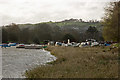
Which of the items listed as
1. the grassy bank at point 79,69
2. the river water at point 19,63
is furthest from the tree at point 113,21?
the river water at point 19,63

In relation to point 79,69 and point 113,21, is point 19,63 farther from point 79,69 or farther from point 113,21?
point 113,21

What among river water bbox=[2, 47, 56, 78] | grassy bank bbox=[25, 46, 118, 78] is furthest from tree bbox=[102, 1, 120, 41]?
river water bbox=[2, 47, 56, 78]

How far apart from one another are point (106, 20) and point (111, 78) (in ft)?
60.5

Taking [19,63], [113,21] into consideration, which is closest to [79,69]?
[19,63]

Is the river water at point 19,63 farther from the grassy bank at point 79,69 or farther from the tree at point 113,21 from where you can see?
the tree at point 113,21

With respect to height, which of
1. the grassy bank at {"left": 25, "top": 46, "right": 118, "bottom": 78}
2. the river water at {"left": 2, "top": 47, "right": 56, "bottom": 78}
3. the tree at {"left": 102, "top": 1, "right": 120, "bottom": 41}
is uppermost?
the tree at {"left": 102, "top": 1, "right": 120, "bottom": 41}

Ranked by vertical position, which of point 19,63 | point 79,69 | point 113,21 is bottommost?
point 19,63

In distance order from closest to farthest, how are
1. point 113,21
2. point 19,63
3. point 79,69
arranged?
point 79,69
point 19,63
point 113,21

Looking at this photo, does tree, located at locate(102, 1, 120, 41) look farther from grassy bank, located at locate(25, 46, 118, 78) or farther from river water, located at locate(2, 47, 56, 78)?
river water, located at locate(2, 47, 56, 78)

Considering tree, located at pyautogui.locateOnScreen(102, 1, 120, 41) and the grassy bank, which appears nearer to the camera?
the grassy bank

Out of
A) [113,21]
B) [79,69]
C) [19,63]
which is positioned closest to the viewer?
[79,69]

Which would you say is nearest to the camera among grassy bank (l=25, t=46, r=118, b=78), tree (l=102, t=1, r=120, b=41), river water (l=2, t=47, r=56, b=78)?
grassy bank (l=25, t=46, r=118, b=78)

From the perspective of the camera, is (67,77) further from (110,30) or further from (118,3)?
(118,3)

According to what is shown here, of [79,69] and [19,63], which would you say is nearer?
[79,69]
